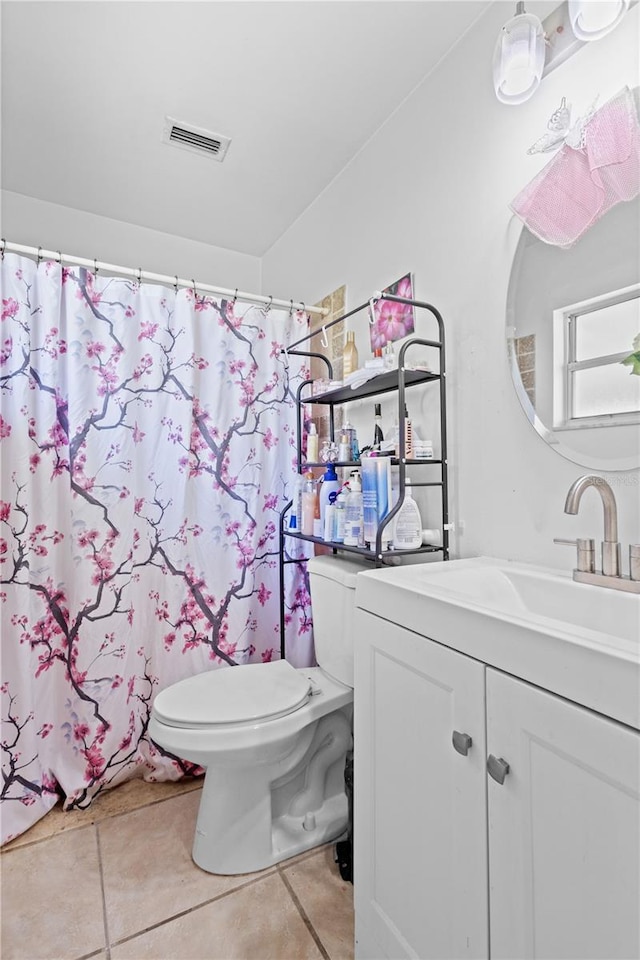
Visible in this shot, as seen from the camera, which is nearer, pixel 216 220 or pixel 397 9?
pixel 397 9

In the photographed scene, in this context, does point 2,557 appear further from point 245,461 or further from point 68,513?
point 245,461

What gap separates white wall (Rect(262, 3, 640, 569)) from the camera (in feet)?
3.59

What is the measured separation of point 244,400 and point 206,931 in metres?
1.65

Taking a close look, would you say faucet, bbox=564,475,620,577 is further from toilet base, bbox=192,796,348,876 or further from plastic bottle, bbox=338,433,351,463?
toilet base, bbox=192,796,348,876

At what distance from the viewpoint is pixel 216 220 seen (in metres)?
2.34

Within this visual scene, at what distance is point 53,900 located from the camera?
1.31 m

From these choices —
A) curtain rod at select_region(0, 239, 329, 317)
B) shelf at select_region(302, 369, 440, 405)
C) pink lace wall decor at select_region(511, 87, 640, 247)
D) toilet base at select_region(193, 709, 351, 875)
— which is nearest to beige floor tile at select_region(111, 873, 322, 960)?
toilet base at select_region(193, 709, 351, 875)

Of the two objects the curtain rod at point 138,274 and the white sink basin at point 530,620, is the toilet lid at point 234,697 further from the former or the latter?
the curtain rod at point 138,274

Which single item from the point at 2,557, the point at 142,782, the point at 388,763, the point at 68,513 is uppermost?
the point at 68,513

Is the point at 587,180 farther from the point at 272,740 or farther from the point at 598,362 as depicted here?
the point at 272,740

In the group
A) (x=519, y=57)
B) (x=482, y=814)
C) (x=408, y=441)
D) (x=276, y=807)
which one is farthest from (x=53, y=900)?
(x=519, y=57)

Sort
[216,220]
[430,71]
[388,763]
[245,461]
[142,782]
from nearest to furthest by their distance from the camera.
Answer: [388,763] → [430,71] → [142,782] → [245,461] → [216,220]

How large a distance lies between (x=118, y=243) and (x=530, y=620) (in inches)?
97.3

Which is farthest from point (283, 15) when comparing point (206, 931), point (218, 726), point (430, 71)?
point (206, 931)
